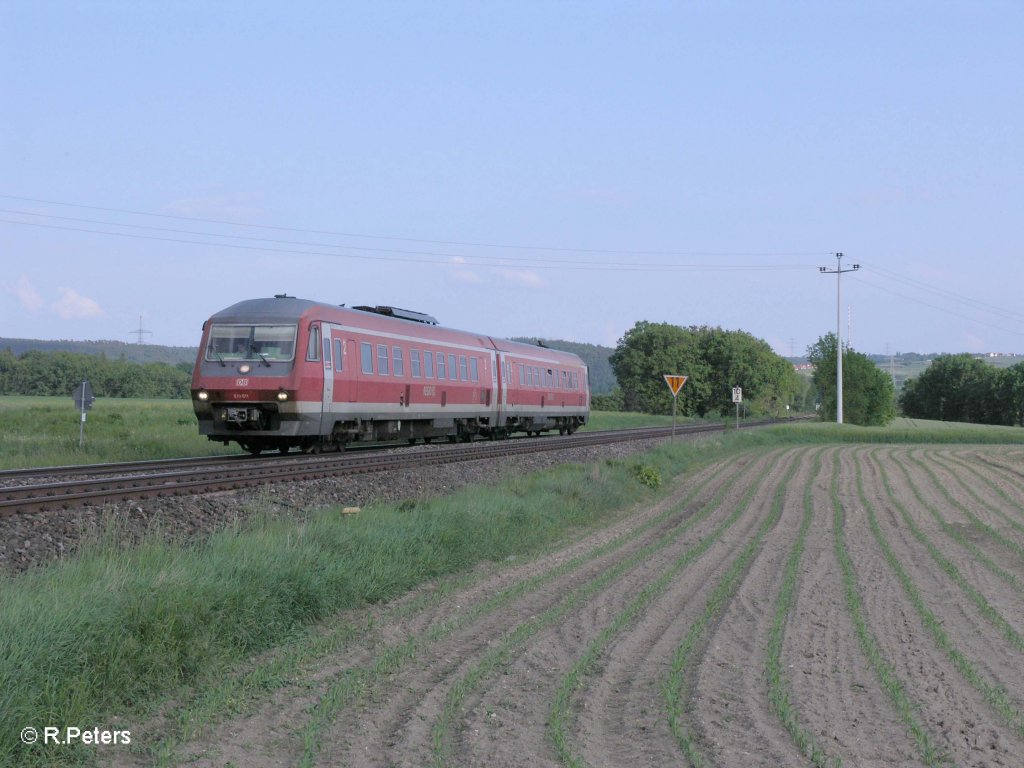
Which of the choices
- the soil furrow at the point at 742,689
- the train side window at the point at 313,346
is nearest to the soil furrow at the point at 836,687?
the soil furrow at the point at 742,689

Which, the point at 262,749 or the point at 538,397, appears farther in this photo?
the point at 538,397

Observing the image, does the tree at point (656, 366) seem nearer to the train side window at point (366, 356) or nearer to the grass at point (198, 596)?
the train side window at point (366, 356)

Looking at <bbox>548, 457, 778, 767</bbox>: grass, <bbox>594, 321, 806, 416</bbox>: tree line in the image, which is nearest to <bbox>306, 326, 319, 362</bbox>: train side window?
<bbox>548, 457, 778, 767</bbox>: grass

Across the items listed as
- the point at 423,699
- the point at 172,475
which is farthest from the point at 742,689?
the point at 172,475

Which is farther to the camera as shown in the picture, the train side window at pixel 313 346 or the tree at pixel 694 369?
the tree at pixel 694 369

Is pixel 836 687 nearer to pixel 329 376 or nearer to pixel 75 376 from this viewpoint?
pixel 329 376

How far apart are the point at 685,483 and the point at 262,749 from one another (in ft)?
64.4

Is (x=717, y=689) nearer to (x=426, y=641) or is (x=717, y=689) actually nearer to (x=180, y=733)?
(x=426, y=641)

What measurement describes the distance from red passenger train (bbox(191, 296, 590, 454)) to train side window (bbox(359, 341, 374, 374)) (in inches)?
0.9

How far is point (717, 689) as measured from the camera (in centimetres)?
663

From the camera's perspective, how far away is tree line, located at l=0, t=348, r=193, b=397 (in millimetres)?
97938

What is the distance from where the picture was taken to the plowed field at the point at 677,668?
5547mm

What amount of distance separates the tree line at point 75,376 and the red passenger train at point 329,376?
244ft

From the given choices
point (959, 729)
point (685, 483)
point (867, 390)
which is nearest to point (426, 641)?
point (959, 729)
